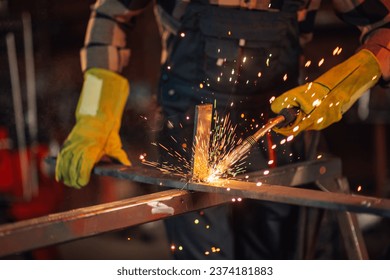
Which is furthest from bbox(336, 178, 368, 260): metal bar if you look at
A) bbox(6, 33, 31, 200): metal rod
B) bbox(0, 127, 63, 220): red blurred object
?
bbox(6, 33, 31, 200): metal rod

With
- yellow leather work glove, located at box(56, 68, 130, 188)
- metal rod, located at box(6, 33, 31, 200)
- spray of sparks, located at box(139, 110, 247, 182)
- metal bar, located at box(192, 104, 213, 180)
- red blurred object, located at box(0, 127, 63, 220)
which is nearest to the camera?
metal bar, located at box(192, 104, 213, 180)

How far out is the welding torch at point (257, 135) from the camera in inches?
67.0

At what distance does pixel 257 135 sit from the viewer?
5.58 ft

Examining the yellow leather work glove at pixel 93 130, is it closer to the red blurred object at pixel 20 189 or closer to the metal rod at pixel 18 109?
the red blurred object at pixel 20 189

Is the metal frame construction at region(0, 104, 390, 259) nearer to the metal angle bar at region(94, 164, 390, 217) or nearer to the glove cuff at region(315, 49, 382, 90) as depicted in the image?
the metal angle bar at region(94, 164, 390, 217)

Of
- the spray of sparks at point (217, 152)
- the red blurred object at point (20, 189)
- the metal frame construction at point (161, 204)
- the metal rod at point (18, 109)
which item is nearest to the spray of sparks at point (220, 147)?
the spray of sparks at point (217, 152)

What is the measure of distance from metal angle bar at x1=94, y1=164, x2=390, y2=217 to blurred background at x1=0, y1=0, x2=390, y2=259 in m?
1.46

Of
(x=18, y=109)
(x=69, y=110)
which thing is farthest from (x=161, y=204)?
(x=18, y=109)

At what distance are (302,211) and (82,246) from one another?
1.64m

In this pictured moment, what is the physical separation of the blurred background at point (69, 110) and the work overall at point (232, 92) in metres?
1.01

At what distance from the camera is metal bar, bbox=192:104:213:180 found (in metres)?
1.69
